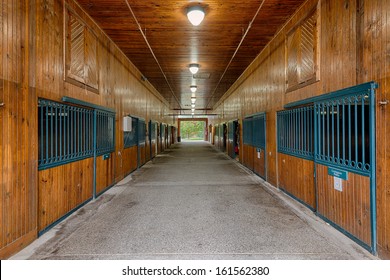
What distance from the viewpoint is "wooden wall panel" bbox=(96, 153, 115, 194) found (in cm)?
517

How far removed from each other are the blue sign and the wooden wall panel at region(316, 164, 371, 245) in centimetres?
5

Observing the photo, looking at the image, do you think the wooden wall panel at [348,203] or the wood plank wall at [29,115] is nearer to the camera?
the wood plank wall at [29,115]

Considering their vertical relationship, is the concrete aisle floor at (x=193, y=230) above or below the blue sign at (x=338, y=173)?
below

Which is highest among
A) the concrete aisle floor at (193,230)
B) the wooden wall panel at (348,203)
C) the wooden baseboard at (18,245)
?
the wooden wall panel at (348,203)

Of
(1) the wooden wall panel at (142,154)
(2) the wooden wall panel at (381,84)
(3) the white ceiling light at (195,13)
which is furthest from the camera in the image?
(1) the wooden wall panel at (142,154)

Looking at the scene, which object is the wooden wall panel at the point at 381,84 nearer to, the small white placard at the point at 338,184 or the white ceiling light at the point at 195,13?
the small white placard at the point at 338,184

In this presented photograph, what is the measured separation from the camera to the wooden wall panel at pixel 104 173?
17.0 feet

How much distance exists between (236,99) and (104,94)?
6.75m

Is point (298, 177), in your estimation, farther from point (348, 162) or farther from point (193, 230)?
point (193, 230)

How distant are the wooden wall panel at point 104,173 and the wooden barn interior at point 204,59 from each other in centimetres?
5

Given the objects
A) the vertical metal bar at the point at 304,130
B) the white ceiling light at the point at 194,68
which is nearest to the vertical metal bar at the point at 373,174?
the vertical metal bar at the point at 304,130

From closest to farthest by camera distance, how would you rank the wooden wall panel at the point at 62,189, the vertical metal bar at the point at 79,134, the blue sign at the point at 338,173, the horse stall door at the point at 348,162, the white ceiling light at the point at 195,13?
1. the horse stall door at the point at 348,162
2. the blue sign at the point at 338,173
3. the wooden wall panel at the point at 62,189
4. the white ceiling light at the point at 195,13
5. the vertical metal bar at the point at 79,134

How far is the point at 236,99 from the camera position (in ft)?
35.7

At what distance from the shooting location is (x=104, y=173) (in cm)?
552
